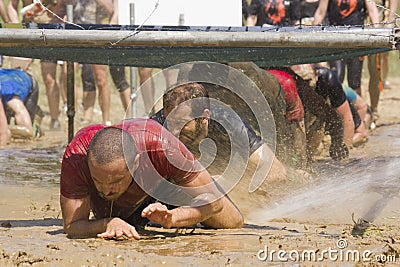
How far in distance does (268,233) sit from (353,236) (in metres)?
0.48

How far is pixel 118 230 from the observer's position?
4441mm

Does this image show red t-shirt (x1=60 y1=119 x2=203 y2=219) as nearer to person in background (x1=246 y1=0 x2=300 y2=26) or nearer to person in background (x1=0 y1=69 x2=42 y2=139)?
person in background (x1=0 y1=69 x2=42 y2=139)

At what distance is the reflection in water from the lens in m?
7.00

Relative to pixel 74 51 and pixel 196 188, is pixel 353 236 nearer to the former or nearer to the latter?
pixel 196 188

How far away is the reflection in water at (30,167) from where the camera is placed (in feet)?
23.0

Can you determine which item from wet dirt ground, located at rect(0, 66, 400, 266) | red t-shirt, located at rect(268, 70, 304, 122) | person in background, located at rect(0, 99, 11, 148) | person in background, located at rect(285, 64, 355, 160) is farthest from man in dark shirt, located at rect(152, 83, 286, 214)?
person in background, located at rect(0, 99, 11, 148)

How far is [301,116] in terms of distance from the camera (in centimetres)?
736

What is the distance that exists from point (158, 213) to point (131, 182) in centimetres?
25

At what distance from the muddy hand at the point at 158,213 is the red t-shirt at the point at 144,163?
7.9 inches

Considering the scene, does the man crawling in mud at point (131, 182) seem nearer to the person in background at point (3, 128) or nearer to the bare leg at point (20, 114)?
the person in background at point (3, 128)


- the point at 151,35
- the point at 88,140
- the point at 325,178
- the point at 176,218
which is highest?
the point at 151,35

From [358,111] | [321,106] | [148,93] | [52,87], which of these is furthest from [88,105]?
[321,106]

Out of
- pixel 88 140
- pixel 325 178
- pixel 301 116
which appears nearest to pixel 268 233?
pixel 88 140

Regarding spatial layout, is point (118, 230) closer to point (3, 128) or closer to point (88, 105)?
point (3, 128)
